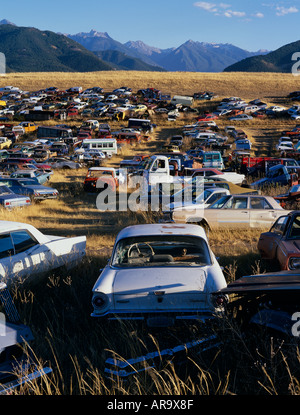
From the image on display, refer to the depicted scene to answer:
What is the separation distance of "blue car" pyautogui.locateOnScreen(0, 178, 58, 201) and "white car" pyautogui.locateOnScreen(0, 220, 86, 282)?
11952mm

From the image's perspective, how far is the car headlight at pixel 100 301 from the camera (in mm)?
4988

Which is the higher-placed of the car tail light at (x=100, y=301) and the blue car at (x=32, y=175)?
the car tail light at (x=100, y=301)

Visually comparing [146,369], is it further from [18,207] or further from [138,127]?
[138,127]

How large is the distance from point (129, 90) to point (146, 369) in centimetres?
7033

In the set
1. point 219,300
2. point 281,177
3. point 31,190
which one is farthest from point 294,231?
point 31,190

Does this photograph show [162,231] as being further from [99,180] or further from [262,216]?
[99,180]

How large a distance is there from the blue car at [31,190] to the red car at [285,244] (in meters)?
12.9

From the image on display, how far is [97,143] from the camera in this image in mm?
35125

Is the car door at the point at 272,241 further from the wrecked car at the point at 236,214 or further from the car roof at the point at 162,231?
the wrecked car at the point at 236,214

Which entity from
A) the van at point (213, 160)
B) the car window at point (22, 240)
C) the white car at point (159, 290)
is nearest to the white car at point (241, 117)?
the van at point (213, 160)

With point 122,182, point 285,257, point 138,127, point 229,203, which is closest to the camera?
point 285,257

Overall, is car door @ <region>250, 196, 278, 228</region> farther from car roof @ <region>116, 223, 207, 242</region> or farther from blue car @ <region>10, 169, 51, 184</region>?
blue car @ <region>10, 169, 51, 184</region>

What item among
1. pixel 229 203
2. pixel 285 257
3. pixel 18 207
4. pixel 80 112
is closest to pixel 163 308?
pixel 285 257

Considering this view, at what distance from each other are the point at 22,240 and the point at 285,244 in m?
4.34
